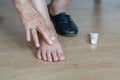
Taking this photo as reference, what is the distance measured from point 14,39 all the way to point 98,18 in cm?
55

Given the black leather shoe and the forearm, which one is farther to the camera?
the black leather shoe

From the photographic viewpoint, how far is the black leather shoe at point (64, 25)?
1205mm

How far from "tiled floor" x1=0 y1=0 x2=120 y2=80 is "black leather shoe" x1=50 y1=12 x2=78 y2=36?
0.03m

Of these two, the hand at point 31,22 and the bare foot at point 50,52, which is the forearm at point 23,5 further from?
the bare foot at point 50,52

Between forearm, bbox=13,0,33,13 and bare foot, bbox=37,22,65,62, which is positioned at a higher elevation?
forearm, bbox=13,0,33,13

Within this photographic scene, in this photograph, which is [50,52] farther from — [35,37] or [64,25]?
[64,25]

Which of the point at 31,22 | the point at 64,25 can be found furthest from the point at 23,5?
the point at 64,25

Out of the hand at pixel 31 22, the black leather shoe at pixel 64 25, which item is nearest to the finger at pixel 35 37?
the hand at pixel 31 22

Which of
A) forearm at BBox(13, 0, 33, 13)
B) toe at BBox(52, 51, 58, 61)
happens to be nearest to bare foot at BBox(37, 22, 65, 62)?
toe at BBox(52, 51, 58, 61)

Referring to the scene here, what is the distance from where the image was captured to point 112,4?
1844mm

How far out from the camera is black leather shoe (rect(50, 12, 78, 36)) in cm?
121

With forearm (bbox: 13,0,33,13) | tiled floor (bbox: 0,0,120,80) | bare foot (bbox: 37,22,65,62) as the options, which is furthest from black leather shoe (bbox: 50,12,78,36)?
forearm (bbox: 13,0,33,13)

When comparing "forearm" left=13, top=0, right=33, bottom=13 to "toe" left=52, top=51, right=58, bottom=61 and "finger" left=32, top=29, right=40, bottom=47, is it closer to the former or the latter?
"finger" left=32, top=29, right=40, bottom=47

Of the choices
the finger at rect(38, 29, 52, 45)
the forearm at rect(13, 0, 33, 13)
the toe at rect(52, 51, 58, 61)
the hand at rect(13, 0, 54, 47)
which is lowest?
the toe at rect(52, 51, 58, 61)
